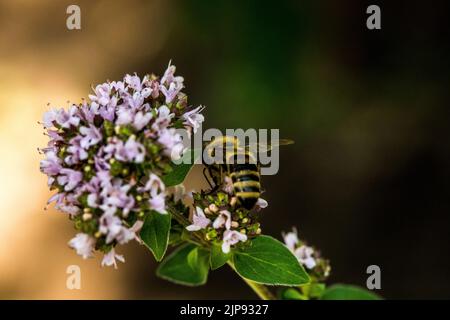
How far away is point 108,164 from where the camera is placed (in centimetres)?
299

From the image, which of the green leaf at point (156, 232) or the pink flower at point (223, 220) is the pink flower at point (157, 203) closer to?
the green leaf at point (156, 232)

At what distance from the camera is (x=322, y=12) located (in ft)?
22.7

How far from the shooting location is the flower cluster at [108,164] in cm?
298

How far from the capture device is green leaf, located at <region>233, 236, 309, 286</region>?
339 cm

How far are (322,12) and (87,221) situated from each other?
4.80m

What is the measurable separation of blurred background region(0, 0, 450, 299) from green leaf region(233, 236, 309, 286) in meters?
2.98

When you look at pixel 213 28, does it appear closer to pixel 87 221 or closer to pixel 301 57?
pixel 301 57

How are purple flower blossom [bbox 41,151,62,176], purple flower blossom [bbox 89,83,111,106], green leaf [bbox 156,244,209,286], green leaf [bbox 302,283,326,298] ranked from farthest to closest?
1. green leaf [bbox 302,283,326,298]
2. green leaf [bbox 156,244,209,286]
3. purple flower blossom [bbox 89,83,111,106]
4. purple flower blossom [bbox 41,151,62,176]

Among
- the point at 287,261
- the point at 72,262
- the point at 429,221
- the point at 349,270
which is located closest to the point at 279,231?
the point at 349,270

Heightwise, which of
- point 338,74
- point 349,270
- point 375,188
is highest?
point 338,74

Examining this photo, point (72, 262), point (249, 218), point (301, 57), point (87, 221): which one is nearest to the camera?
point (87, 221)

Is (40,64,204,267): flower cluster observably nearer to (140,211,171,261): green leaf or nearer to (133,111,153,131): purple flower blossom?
(133,111,153,131): purple flower blossom

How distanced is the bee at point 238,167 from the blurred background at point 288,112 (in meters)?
3.15

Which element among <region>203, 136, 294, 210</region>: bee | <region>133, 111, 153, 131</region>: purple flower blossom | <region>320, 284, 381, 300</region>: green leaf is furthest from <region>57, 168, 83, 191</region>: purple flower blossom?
<region>320, 284, 381, 300</region>: green leaf
